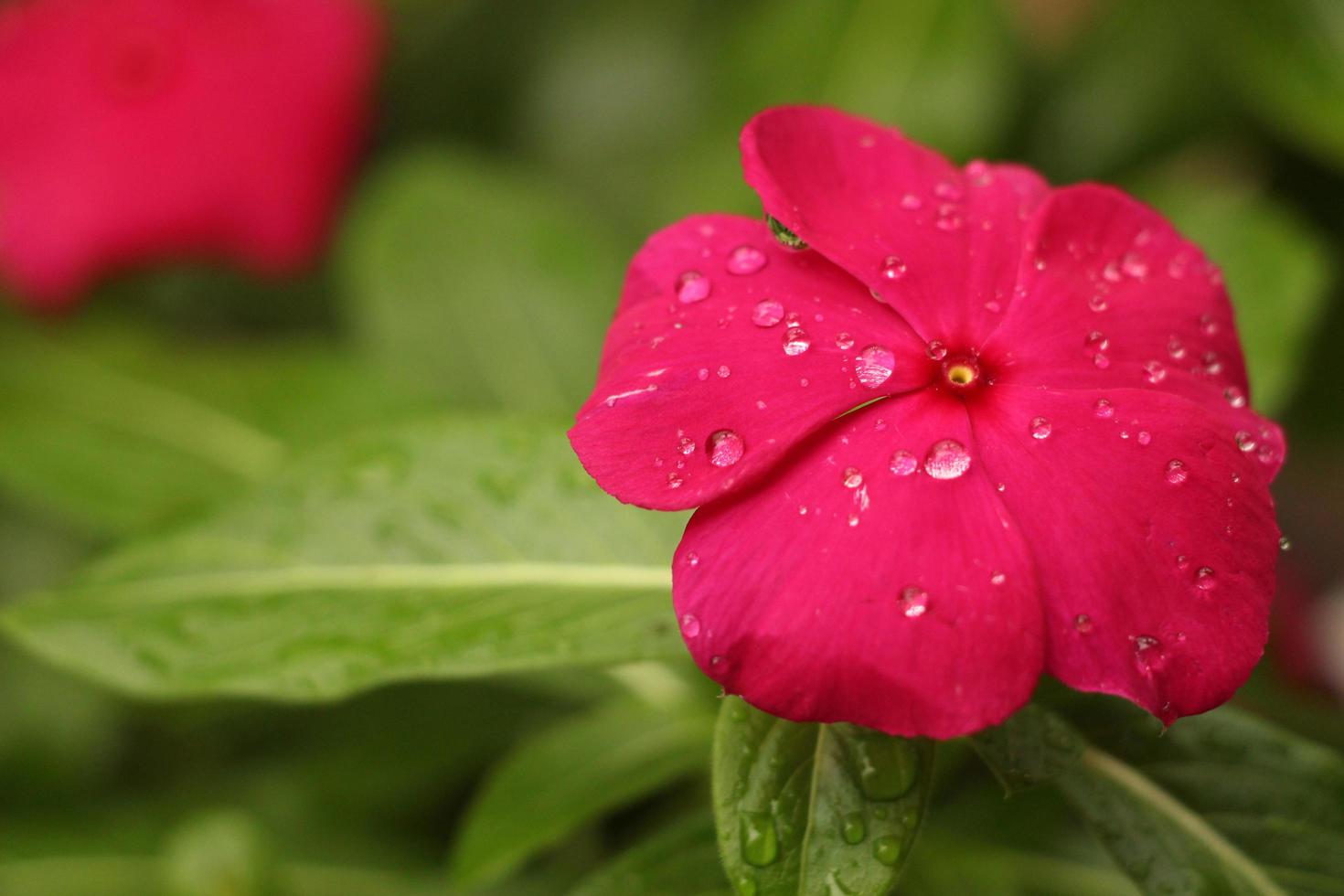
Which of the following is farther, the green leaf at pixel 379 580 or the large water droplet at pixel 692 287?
the green leaf at pixel 379 580

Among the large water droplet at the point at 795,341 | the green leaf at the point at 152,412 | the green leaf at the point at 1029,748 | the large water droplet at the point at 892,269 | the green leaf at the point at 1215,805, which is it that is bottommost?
the green leaf at the point at 152,412

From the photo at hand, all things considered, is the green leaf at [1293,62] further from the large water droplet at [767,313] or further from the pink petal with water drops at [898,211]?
the large water droplet at [767,313]

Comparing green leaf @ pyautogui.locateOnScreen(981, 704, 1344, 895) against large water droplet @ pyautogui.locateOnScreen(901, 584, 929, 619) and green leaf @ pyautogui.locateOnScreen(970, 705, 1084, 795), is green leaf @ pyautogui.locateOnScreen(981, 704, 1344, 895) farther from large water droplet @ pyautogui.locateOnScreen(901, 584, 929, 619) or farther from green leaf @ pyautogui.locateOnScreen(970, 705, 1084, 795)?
large water droplet @ pyautogui.locateOnScreen(901, 584, 929, 619)

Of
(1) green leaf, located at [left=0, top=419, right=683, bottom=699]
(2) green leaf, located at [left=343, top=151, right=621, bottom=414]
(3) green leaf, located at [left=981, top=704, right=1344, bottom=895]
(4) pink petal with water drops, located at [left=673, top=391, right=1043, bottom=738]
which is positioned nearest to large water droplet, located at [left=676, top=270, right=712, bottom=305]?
(4) pink petal with water drops, located at [left=673, top=391, right=1043, bottom=738]

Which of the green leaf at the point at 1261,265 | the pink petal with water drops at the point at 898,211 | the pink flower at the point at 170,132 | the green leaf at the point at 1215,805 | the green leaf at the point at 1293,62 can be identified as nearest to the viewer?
the pink petal with water drops at the point at 898,211

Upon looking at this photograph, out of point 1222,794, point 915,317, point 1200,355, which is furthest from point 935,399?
point 1222,794

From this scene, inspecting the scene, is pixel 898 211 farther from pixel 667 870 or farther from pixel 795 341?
pixel 667 870

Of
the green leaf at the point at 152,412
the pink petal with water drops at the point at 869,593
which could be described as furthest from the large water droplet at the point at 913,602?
the green leaf at the point at 152,412
